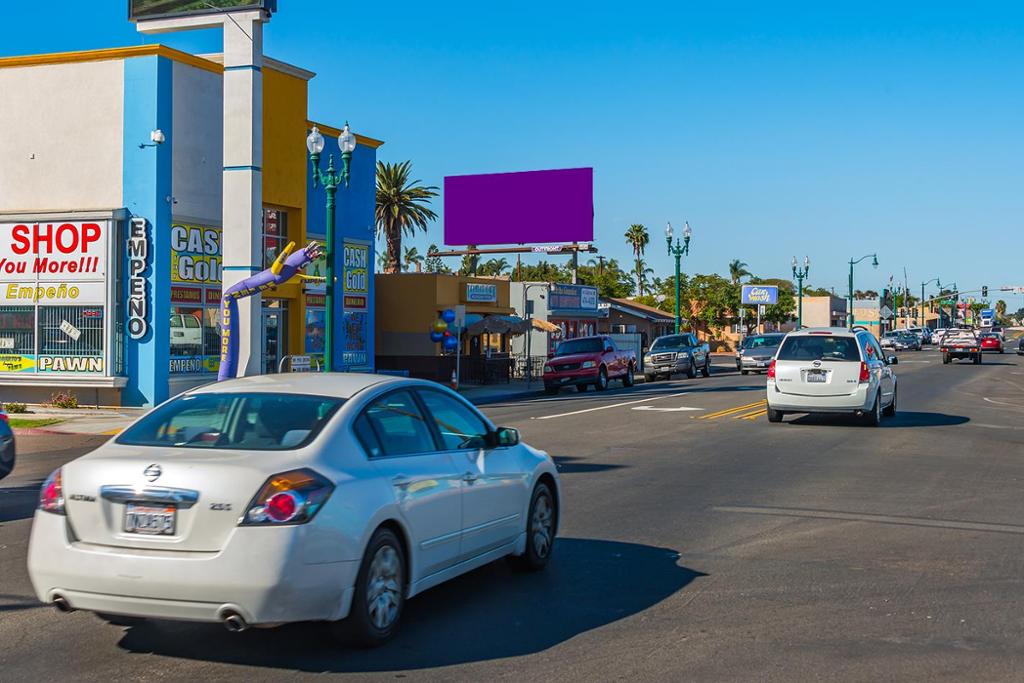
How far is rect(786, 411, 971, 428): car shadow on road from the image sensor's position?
21891mm

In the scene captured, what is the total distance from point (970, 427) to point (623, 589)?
1582cm

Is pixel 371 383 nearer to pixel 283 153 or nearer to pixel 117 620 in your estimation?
pixel 117 620

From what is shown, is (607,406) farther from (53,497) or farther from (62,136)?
(53,497)

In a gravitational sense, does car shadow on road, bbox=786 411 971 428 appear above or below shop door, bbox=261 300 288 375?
below

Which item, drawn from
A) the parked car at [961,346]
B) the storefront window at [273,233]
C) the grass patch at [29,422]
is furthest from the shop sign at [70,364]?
the parked car at [961,346]

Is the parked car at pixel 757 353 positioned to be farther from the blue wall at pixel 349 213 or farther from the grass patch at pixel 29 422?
the grass patch at pixel 29 422

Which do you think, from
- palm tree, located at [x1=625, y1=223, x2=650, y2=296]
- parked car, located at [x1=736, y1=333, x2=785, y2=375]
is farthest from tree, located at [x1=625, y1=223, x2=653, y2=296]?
parked car, located at [x1=736, y1=333, x2=785, y2=375]

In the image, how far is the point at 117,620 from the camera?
270 inches

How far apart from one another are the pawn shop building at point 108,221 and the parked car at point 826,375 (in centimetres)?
1239

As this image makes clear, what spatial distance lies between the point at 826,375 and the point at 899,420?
341 cm

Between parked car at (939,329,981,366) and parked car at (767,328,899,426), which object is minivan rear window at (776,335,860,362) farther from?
parked car at (939,329,981,366)

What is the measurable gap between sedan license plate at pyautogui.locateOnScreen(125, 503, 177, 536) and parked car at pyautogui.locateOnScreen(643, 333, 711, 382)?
38.7m

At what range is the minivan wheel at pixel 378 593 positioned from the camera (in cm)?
612

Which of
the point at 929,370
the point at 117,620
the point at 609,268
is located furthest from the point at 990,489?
the point at 609,268
